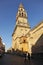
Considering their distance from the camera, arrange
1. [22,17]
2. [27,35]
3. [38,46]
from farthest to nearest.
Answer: [22,17]
[27,35]
[38,46]

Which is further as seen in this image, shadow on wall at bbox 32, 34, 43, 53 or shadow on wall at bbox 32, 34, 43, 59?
shadow on wall at bbox 32, 34, 43, 53

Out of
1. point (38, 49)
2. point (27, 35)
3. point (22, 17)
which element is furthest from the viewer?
point (22, 17)

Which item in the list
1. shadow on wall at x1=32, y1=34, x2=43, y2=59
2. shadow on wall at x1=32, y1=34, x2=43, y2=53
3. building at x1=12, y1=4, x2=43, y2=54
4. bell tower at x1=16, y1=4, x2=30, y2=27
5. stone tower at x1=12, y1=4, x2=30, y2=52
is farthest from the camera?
bell tower at x1=16, y1=4, x2=30, y2=27

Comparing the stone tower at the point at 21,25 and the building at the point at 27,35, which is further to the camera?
the stone tower at the point at 21,25

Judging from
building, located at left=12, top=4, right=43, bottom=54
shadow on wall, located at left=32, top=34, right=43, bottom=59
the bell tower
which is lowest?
shadow on wall, located at left=32, top=34, right=43, bottom=59

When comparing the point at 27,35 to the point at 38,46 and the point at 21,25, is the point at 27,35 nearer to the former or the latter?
the point at 38,46

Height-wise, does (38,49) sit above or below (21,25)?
below

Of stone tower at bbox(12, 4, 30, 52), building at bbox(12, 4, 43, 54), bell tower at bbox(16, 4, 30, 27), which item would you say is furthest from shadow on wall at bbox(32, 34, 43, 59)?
bell tower at bbox(16, 4, 30, 27)

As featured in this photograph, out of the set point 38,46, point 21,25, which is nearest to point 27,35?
point 38,46

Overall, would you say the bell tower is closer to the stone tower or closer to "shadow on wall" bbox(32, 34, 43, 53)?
the stone tower

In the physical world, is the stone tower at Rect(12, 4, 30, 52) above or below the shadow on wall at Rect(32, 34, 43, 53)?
above

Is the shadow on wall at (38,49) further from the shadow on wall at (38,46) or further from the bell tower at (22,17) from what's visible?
the bell tower at (22,17)

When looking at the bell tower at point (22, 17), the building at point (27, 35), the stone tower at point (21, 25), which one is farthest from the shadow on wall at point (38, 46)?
the bell tower at point (22, 17)

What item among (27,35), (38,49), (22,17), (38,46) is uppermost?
(22,17)
